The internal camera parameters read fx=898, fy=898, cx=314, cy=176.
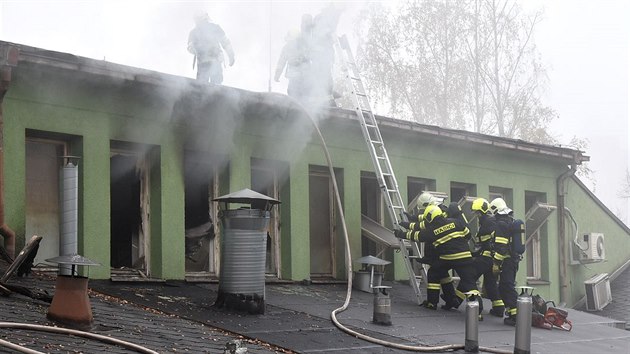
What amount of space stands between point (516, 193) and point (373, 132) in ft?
15.0

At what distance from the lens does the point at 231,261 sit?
34.3 ft

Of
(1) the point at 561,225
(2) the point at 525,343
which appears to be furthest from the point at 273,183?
(1) the point at 561,225

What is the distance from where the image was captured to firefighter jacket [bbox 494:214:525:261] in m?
12.8

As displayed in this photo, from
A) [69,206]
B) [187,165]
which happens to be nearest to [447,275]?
[187,165]

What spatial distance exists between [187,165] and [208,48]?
1.94 m

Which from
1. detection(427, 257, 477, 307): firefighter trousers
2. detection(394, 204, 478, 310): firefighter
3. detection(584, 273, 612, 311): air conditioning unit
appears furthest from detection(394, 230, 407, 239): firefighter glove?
detection(584, 273, 612, 311): air conditioning unit

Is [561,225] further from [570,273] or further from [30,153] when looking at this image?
[30,153]

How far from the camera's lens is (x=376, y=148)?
1484cm

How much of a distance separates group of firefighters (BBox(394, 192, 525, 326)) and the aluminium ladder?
0.36 m

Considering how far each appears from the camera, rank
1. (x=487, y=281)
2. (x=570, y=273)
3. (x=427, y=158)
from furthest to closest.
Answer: (x=570, y=273) → (x=427, y=158) → (x=487, y=281)

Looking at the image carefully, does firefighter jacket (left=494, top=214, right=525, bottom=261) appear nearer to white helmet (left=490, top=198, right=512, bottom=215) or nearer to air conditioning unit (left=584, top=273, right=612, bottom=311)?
white helmet (left=490, top=198, right=512, bottom=215)

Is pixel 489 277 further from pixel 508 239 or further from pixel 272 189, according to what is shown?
pixel 272 189

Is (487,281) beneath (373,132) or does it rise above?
beneath

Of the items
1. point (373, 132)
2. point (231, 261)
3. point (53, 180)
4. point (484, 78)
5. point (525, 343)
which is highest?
point (484, 78)
